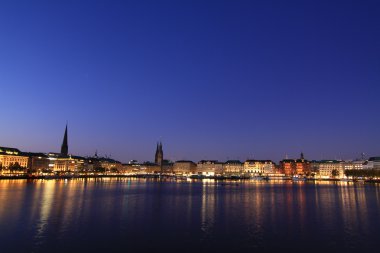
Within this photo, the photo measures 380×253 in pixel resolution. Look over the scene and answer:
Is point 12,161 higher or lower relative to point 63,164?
higher

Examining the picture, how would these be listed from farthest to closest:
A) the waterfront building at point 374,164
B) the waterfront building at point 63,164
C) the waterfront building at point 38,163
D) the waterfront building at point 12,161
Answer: the waterfront building at point 374,164, the waterfront building at point 63,164, the waterfront building at point 38,163, the waterfront building at point 12,161

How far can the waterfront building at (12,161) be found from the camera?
124800 millimetres

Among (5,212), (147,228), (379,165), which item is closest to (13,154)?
(5,212)

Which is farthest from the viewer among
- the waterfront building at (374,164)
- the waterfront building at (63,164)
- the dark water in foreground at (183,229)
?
the waterfront building at (374,164)

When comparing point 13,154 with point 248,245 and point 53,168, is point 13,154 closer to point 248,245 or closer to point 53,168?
point 53,168

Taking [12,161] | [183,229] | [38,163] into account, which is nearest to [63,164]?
[38,163]

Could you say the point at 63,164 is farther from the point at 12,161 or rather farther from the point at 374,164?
the point at 374,164

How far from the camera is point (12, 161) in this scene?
138m

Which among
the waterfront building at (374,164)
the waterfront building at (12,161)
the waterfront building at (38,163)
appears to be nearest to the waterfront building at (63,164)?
the waterfront building at (38,163)

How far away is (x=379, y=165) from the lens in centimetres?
18788

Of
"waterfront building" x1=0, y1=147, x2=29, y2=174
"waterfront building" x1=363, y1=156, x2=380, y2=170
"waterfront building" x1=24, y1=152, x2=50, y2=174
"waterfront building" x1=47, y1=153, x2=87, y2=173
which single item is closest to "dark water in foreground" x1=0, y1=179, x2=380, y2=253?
"waterfront building" x1=0, y1=147, x2=29, y2=174

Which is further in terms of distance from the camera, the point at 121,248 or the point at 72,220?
the point at 72,220

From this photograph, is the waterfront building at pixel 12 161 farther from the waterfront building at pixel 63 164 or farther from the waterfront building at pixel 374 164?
the waterfront building at pixel 374 164

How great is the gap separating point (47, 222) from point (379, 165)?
653 ft
